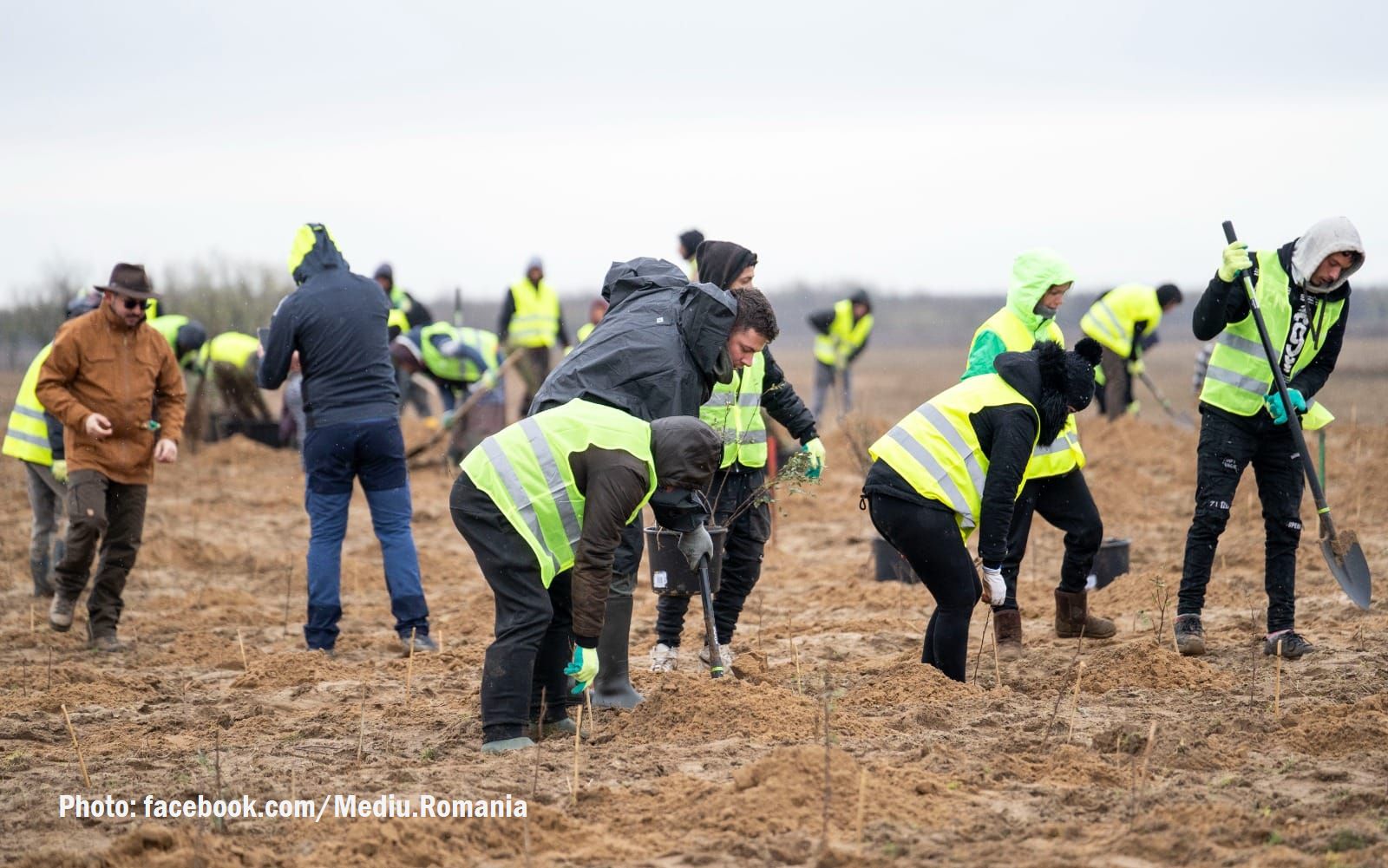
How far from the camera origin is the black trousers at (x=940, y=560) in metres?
5.89

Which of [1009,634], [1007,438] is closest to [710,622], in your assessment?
[1007,438]

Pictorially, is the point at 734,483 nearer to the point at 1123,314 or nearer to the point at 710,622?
the point at 710,622

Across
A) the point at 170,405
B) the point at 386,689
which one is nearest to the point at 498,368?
the point at 170,405

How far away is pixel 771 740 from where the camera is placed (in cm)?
529

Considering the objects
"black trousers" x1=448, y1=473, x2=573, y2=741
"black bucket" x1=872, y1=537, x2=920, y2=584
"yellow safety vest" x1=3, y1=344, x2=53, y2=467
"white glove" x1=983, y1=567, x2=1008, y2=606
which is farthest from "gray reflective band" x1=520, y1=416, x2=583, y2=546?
"yellow safety vest" x1=3, y1=344, x2=53, y2=467

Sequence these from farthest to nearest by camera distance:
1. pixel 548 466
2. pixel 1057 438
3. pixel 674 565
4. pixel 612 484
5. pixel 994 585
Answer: pixel 1057 438 < pixel 674 565 < pixel 994 585 < pixel 548 466 < pixel 612 484

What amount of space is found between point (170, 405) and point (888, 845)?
533 centimetres

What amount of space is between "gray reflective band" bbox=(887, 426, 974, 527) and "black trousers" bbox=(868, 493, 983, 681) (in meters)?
0.04

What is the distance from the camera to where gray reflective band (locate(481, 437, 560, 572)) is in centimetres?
520

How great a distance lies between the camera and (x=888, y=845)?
413 centimetres

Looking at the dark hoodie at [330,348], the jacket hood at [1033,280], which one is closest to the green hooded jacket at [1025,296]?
the jacket hood at [1033,280]

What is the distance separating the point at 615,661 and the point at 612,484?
1093 mm

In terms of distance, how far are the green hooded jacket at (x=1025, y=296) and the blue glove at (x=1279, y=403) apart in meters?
1.01

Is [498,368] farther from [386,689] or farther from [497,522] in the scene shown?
[497,522]
